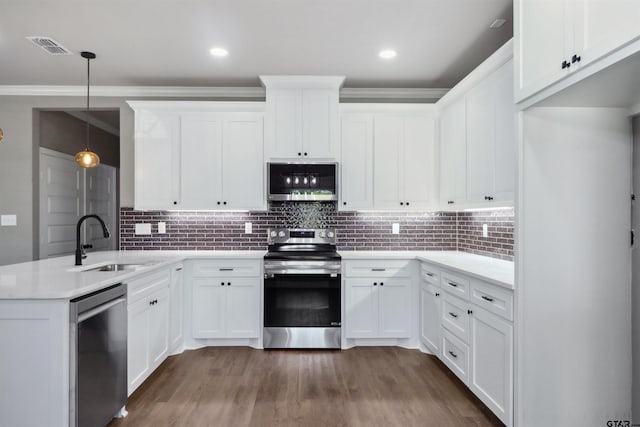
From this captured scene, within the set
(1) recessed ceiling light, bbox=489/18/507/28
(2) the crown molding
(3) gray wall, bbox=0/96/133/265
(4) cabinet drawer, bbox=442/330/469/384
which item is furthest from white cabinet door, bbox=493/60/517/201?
(3) gray wall, bbox=0/96/133/265

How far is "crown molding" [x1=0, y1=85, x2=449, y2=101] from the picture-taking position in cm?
414

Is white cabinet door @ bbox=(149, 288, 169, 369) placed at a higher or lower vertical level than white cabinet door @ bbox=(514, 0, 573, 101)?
lower

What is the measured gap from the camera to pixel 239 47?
319cm

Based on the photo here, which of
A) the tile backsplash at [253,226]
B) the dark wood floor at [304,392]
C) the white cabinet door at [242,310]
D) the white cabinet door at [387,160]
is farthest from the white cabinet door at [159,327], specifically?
the white cabinet door at [387,160]

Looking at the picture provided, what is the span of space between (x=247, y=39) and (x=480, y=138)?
2055 millimetres

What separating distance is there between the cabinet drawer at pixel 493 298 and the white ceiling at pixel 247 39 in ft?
6.28

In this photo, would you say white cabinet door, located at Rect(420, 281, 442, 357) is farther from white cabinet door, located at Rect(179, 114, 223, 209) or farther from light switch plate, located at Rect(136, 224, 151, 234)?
light switch plate, located at Rect(136, 224, 151, 234)

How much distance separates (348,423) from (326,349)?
128 cm

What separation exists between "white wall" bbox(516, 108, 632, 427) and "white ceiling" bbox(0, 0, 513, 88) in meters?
1.21

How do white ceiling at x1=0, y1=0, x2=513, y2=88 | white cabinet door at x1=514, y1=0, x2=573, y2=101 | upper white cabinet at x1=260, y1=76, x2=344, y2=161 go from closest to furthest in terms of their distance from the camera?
1. white cabinet door at x1=514, y1=0, x2=573, y2=101
2. white ceiling at x1=0, y1=0, x2=513, y2=88
3. upper white cabinet at x1=260, y1=76, x2=344, y2=161

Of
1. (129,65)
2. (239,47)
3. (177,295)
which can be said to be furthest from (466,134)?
(129,65)

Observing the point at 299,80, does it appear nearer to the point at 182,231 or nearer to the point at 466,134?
the point at 466,134

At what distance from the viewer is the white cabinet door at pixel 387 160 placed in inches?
154

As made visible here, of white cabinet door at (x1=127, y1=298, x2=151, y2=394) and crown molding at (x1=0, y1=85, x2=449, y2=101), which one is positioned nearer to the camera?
white cabinet door at (x1=127, y1=298, x2=151, y2=394)
